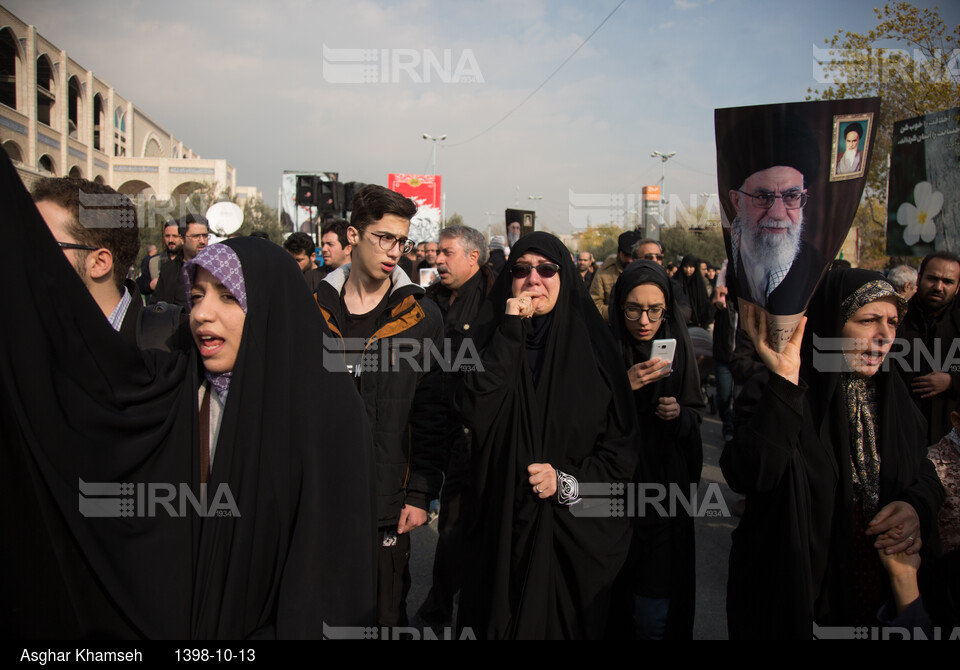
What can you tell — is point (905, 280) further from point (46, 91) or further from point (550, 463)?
point (46, 91)

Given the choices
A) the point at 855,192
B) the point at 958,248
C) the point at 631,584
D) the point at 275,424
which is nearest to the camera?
the point at 855,192

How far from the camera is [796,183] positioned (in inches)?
62.4

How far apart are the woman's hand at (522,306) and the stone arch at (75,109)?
144 ft

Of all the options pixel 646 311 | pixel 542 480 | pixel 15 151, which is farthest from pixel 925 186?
pixel 15 151

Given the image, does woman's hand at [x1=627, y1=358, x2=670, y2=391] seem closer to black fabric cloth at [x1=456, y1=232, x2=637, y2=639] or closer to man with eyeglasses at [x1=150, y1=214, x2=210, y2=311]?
black fabric cloth at [x1=456, y1=232, x2=637, y2=639]

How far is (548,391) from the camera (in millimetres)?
2488

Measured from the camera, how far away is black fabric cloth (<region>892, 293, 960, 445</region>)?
13.9ft

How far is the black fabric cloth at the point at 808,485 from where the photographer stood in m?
2.07

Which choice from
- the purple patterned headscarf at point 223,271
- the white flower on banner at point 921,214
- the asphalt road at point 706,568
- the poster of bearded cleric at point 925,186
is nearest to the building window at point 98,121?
the asphalt road at point 706,568

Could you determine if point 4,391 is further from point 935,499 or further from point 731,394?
point 731,394

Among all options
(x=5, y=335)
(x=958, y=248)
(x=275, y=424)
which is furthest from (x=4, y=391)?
(x=958, y=248)

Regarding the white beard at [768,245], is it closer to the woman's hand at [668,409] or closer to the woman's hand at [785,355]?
the woman's hand at [785,355]

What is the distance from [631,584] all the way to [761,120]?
2.01 meters

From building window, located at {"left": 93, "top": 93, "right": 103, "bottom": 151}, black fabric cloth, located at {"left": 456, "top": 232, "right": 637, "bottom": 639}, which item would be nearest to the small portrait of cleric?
black fabric cloth, located at {"left": 456, "top": 232, "right": 637, "bottom": 639}
